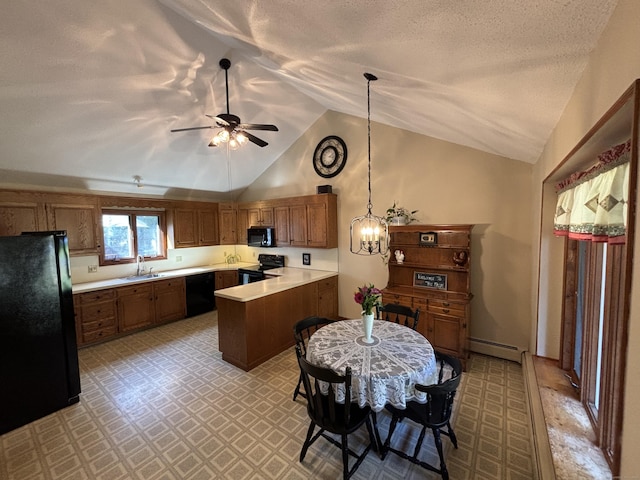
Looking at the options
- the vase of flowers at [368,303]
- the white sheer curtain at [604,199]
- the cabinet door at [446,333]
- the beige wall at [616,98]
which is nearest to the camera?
the beige wall at [616,98]

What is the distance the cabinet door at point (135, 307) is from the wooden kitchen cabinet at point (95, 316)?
0.30 ft

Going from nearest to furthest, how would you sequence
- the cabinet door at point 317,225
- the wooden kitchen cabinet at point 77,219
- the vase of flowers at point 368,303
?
the vase of flowers at point 368,303
the wooden kitchen cabinet at point 77,219
the cabinet door at point 317,225

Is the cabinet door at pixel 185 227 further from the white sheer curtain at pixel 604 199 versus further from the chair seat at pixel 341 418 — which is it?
the white sheer curtain at pixel 604 199

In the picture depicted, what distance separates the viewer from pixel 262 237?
5297 mm

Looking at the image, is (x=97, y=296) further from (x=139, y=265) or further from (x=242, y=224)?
(x=242, y=224)

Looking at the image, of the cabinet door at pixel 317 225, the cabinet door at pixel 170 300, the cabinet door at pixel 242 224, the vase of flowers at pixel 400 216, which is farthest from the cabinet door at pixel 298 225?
the cabinet door at pixel 170 300

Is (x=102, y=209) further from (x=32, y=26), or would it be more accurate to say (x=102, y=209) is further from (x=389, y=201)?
(x=389, y=201)

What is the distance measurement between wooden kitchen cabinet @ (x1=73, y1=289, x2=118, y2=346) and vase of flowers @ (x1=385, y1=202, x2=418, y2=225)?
14.5 ft

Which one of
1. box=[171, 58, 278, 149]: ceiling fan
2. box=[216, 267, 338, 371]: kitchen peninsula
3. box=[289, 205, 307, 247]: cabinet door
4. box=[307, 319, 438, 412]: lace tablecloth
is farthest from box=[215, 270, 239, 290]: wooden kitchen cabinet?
box=[307, 319, 438, 412]: lace tablecloth

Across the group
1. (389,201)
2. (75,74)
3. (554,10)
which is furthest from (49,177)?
(554,10)

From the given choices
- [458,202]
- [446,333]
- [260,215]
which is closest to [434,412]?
[446,333]

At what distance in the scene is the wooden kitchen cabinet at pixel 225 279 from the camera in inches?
219

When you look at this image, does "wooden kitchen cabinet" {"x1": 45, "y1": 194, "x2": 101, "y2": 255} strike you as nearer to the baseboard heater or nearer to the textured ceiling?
the textured ceiling

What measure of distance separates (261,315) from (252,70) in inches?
119
